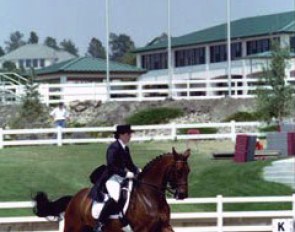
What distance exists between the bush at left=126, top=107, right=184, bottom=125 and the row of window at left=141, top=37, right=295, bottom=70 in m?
30.0

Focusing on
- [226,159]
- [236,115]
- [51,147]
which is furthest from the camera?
[236,115]

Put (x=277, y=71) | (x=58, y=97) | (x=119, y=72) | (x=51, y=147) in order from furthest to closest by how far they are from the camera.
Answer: (x=119, y=72) < (x=58, y=97) < (x=277, y=71) < (x=51, y=147)

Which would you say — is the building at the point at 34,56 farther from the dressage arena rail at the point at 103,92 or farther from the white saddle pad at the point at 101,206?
the white saddle pad at the point at 101,206

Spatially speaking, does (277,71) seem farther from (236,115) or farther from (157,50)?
(157,50)

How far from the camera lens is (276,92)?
141ft

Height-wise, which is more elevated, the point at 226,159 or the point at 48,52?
the point at 48,52

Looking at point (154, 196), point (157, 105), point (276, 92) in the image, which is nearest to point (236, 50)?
point (157, 105)

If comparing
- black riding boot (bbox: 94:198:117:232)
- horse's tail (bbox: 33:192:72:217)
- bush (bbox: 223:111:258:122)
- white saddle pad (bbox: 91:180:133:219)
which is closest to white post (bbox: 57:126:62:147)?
bush (bbox: 223:111:258:122)

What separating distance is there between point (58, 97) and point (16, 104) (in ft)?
11.9

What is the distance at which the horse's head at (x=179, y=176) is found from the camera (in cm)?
1491

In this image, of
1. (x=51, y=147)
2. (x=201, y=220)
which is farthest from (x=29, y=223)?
(x=51, y=147)

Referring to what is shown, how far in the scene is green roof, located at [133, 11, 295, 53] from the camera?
258ft

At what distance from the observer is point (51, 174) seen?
100ft

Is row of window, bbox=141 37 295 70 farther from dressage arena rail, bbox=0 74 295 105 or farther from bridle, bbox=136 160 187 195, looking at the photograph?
bridle, bbox=136 160 187 195
